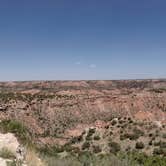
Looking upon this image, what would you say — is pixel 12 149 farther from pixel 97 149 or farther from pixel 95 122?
pixel 95 122

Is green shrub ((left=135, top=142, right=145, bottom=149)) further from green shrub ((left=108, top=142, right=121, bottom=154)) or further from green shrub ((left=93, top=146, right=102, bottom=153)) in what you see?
green shrub ((left=93, top=146, right=102, bottom=153))

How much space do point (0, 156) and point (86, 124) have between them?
5022 centimetres

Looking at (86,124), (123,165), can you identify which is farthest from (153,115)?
(123,165)

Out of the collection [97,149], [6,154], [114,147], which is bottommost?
[97,149]

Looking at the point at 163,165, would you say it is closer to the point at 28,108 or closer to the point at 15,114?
the point at 15,114

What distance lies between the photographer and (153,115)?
61500 millimetres

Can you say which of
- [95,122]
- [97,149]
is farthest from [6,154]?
[95,122]

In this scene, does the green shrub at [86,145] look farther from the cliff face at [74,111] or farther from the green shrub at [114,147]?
the cliff face at [74,111]

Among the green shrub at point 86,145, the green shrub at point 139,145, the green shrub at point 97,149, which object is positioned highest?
the green shrub at point 139,145

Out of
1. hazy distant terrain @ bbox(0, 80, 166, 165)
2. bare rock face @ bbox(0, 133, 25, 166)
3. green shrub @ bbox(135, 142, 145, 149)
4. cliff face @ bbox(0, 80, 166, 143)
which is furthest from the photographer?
cliff face @ bbox(0, 80, 166, 143)

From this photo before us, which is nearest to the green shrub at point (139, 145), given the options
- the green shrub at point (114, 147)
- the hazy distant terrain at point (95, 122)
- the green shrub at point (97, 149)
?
the hazy distant terrain at point (95, 122)

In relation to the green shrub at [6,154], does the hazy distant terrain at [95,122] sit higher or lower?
lower

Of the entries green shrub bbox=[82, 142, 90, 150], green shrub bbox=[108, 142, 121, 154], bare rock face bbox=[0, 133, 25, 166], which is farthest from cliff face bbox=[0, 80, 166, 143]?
bare rock face bbox=[0, 133, 25, 166]

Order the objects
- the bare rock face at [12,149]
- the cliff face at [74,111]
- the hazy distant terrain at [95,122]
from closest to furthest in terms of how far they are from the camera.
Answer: the bare rock face at [12,149], the hazy distant terrain at [95,122], the cliff face at [74,111]
